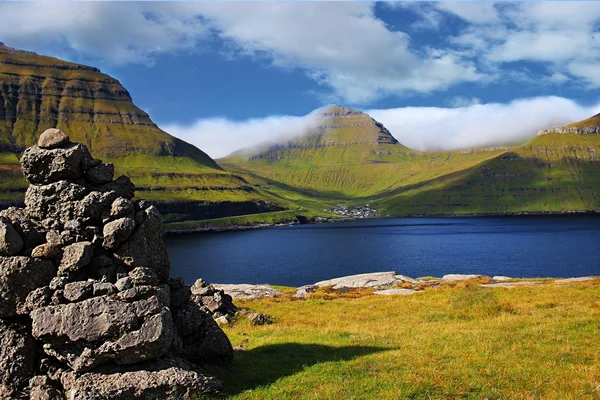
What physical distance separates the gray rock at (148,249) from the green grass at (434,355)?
6059mm

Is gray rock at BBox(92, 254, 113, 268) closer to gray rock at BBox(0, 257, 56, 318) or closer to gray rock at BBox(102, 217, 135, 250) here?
gray rock at BBox(102, 217, 135, 250)

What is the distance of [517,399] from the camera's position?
621 inches

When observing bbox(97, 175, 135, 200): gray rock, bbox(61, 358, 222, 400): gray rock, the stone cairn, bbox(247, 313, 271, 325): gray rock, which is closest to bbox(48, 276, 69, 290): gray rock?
the stone cairn

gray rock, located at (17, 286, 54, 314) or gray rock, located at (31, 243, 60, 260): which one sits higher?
gray rock, located at (31, 243, 60, 260)

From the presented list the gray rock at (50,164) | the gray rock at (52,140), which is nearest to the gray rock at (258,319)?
the gray rock at (50,164)

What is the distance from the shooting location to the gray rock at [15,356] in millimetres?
17797

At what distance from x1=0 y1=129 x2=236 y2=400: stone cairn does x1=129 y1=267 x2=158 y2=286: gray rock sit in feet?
0.15

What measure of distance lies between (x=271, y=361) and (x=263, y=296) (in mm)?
43955

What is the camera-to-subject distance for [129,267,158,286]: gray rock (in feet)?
63.1

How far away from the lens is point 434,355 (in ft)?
71.0

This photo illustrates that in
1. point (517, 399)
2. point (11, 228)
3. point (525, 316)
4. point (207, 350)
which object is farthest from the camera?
point (525, 316)

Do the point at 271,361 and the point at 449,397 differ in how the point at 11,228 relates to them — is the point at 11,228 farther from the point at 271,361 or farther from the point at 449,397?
the point at 449,397

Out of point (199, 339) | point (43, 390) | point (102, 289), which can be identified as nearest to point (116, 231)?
point (102, 289)

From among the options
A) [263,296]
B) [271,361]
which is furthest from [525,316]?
[263,296]
